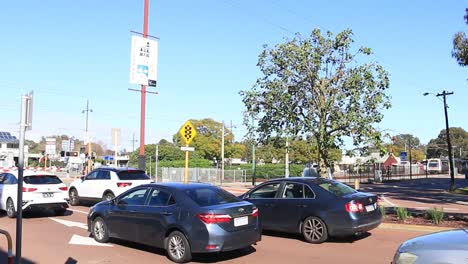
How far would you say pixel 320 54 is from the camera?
16.2 m

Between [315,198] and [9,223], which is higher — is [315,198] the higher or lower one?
the higher one

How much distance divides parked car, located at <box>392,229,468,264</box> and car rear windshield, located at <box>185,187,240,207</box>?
4.47m

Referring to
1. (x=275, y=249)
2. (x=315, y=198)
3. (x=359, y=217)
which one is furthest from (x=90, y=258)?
(x=359, y=217)

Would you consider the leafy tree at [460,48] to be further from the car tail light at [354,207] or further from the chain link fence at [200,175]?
the chain link fence at [200,175]

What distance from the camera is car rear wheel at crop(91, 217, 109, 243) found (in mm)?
10562

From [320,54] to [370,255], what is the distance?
8.53 metres

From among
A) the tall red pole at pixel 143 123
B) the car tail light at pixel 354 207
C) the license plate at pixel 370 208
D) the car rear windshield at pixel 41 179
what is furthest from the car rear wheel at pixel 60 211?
the license plate at pixel 370 208

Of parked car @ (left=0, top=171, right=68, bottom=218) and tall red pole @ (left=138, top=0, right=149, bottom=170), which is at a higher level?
tall red pole @ (left=138, top=0, right=149, bottom=170)

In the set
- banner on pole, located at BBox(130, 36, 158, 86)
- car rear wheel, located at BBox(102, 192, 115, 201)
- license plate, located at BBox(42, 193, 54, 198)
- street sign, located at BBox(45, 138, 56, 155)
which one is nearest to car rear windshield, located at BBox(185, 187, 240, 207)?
license plate, located at BBox(42, 193, 54, 198)

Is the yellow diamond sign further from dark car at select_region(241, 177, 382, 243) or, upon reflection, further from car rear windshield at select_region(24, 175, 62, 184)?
dark car at select_region(241, 177, 382, 243)

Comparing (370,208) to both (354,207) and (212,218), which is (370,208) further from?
(212,218)

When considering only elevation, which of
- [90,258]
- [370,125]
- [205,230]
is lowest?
[90,258]

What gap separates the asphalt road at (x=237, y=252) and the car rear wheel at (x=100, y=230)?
16 cm

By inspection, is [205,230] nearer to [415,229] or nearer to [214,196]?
[214,196]
